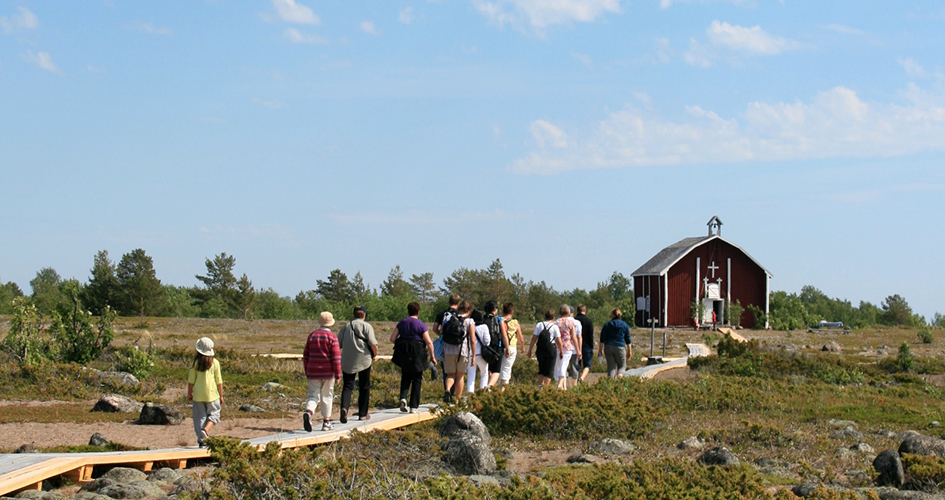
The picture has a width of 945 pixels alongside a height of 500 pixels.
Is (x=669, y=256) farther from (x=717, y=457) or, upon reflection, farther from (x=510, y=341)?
(x=717, y=457)

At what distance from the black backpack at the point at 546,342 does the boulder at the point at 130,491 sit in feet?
25.9

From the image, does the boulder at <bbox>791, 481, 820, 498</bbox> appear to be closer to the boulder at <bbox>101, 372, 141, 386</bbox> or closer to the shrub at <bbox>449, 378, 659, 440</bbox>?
the shrub at <bbox>449, 378, 659, 440</bbox>

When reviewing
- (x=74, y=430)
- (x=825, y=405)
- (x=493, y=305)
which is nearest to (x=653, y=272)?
(x=825, y=405)

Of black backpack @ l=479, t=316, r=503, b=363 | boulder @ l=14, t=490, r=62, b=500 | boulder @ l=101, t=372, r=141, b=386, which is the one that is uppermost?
black backpack @ l=479, t=316, r=503, b=363

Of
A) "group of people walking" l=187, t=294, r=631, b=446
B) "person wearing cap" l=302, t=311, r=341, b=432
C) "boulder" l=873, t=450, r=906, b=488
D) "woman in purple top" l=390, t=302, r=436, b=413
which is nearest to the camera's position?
"boulder" l=873, t=450, r=906, b=488

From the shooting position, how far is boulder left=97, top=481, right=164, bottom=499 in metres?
8.34

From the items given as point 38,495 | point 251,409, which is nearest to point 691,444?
point 251,409

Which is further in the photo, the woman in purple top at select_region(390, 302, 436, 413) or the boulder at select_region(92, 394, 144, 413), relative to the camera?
the boulder at select_region(92, 394, 144, 413)

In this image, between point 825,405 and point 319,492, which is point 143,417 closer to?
point 319,492

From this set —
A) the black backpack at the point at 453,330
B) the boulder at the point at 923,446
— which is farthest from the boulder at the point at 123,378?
the boulder at the point at 923,446

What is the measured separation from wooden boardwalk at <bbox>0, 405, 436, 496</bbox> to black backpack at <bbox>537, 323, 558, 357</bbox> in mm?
4057

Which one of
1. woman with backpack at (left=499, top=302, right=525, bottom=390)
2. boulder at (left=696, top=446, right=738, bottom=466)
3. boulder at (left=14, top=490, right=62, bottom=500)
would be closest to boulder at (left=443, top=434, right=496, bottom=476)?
boulder at (left=696, top=446, right=738, bottom=466)

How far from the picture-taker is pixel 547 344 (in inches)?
607

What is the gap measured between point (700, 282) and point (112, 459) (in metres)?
43.5
